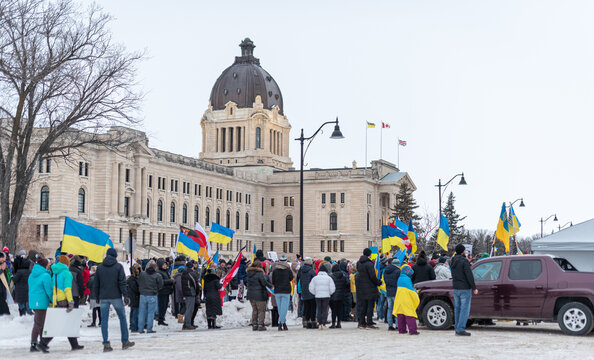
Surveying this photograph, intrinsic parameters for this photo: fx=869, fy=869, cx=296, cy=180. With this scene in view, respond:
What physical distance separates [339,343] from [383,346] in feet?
3.36

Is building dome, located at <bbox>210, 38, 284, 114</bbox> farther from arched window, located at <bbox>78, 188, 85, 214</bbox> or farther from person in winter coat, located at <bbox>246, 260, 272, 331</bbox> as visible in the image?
person in winter coat, located at <bbox>246, 260, 272, 331</bbox>

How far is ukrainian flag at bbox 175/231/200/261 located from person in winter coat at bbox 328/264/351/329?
6.04 meters

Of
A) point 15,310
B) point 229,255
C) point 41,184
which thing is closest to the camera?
point 15,310

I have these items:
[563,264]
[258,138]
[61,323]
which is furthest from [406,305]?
[258,138]

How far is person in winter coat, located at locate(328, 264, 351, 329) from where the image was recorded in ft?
69.1

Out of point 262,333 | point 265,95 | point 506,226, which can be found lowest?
point 262,333

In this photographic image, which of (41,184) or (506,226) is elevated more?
(41,184)

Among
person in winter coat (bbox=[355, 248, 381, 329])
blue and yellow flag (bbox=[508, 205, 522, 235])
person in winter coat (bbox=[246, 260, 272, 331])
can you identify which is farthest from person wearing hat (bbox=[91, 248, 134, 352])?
blue and yellow flag (bbox=[508, 205, 522, 235])

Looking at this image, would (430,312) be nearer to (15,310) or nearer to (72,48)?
(15,310)

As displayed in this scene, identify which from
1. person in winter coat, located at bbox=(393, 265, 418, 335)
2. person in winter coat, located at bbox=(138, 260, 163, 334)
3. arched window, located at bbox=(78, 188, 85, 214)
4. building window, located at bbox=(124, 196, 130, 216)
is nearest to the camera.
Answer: person in winter coat, located at bbox=(393, 265, 418, 335)

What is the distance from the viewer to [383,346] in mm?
15609

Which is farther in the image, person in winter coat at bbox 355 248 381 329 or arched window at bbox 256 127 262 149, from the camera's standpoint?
arched window at bbox 256 127 262 149

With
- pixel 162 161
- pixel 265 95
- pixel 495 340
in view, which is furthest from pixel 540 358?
pixel 265 95

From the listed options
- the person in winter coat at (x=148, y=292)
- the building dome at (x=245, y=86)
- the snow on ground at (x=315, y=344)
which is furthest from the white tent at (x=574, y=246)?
the building dome at (x=245, y=86)
